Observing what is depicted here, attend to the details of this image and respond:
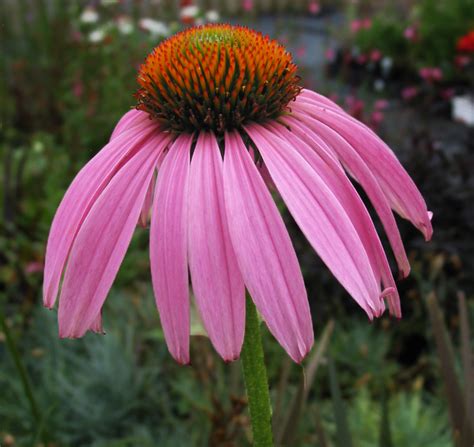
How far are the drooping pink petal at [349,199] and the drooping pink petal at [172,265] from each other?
0.51 feet

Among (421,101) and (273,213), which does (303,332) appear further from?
(421,101)

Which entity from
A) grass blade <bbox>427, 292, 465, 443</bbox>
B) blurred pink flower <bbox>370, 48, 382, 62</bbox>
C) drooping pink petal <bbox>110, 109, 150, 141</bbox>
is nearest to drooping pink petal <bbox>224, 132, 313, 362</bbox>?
drooping pink petal <bbox>110, 109, 150, 141</bbox>

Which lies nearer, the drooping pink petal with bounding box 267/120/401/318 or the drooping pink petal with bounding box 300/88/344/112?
the drooping pink petal with bounding box 267/120/401/318

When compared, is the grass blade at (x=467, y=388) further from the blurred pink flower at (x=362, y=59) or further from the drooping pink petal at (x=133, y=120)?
the blurred pink flower at (x=362, y=59)

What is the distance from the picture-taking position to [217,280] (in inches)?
27.0

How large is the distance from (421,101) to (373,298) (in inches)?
170

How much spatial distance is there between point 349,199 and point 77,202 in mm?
324

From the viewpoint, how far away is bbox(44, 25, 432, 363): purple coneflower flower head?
0.68 meters

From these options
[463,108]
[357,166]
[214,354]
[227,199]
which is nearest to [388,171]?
[357,166]

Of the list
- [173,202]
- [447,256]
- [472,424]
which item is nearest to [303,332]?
[173,202]

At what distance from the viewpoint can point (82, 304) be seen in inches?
28.6

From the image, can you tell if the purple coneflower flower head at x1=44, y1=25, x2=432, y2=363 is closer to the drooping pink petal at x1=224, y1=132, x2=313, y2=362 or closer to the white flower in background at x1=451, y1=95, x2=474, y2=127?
the drooping pink petal at x1=224, y1=132, x2=313, y2=362

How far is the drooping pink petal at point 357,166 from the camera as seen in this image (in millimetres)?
811

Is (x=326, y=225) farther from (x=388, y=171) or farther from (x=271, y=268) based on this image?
(x=388, y=171)
